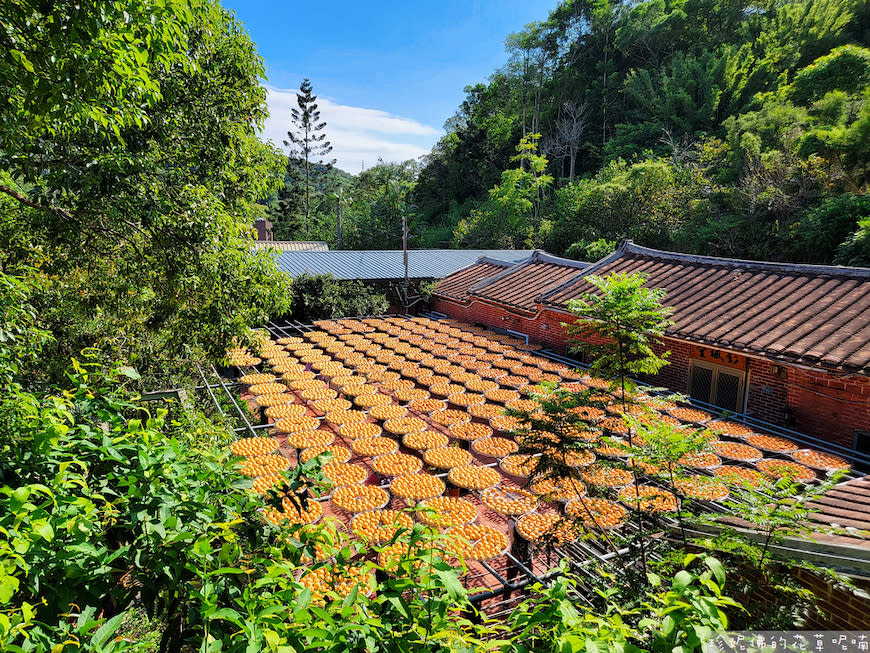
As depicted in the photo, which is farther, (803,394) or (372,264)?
(372,264)

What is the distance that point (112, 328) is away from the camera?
22.0 ft

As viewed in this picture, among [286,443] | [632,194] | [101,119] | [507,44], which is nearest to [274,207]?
[507,44]

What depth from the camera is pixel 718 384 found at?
9047mm

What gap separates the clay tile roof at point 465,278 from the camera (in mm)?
18134

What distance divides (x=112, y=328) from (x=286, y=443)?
345 centimetres

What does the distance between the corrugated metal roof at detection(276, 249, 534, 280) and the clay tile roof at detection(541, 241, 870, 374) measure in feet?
37.0

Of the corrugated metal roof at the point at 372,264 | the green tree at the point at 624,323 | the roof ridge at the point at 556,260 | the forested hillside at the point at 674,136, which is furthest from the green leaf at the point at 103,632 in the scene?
the forested hillside at the point at 674,136

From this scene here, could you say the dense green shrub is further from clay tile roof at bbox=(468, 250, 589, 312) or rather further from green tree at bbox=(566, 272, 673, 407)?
green tree at bbox=(566, 272, 673, 407)

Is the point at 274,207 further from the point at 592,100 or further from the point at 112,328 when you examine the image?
the point at 112,328

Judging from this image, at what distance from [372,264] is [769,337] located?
1638cm

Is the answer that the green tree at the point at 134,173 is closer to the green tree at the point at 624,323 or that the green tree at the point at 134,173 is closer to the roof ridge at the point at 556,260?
the green tree at the point at 624,323

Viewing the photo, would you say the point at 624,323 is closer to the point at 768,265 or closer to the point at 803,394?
the point at 803,394

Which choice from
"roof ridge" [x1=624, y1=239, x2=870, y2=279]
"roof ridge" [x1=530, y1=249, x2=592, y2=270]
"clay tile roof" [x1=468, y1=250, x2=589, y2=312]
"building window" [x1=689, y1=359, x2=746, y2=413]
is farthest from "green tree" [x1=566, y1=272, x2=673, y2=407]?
"roof ridge" [x1=530, y1=249, x2=592, y2=270]

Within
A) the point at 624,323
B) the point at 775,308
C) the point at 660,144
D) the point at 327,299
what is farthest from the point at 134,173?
the point at 660,144
